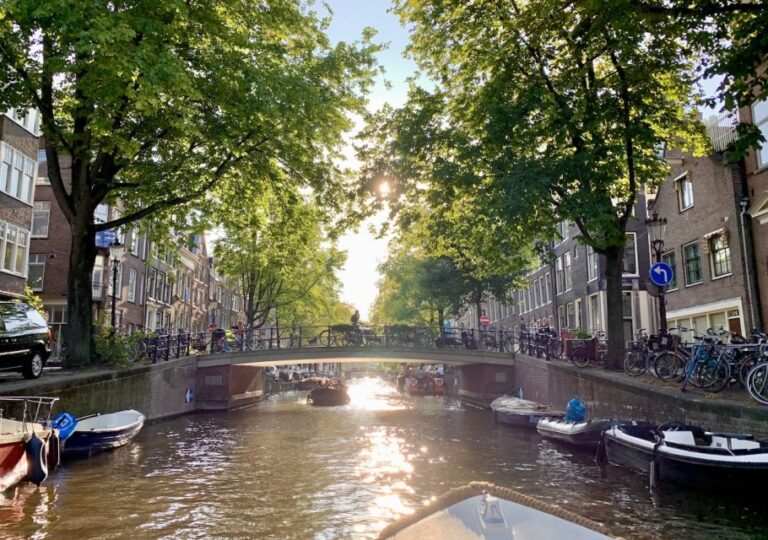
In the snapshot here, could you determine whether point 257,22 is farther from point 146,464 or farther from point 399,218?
point 146,464

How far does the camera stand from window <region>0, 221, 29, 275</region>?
2385cm

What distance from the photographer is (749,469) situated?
9859 mm

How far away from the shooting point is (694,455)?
10.6 meters

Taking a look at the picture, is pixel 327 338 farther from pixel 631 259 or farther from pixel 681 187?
pixel 681 187

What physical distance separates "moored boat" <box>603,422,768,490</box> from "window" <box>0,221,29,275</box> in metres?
23.4

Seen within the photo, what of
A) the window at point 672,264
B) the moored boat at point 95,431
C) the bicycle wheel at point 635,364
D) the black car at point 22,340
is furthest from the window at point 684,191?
the black car at point 22,340

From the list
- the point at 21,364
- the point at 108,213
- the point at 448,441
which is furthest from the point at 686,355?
the point at 108,213

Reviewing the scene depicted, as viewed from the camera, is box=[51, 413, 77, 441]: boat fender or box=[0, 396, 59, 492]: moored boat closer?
box=[0, 396, 59, 492]: moored boat

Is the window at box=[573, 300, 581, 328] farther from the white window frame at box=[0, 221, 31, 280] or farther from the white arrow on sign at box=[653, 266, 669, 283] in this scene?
the white window frame at box=[0, 221, 31, 280]

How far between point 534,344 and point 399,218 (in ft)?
38.6

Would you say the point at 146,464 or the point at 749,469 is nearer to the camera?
the point at 749,469

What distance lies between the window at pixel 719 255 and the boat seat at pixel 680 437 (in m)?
11.0

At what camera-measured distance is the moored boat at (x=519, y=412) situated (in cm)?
2161

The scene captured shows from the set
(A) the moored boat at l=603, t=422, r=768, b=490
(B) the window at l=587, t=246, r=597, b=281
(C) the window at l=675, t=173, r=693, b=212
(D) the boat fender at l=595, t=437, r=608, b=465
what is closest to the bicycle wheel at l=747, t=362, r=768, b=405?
(A) the moored boat at l=603, t=422, r=768, b=490
